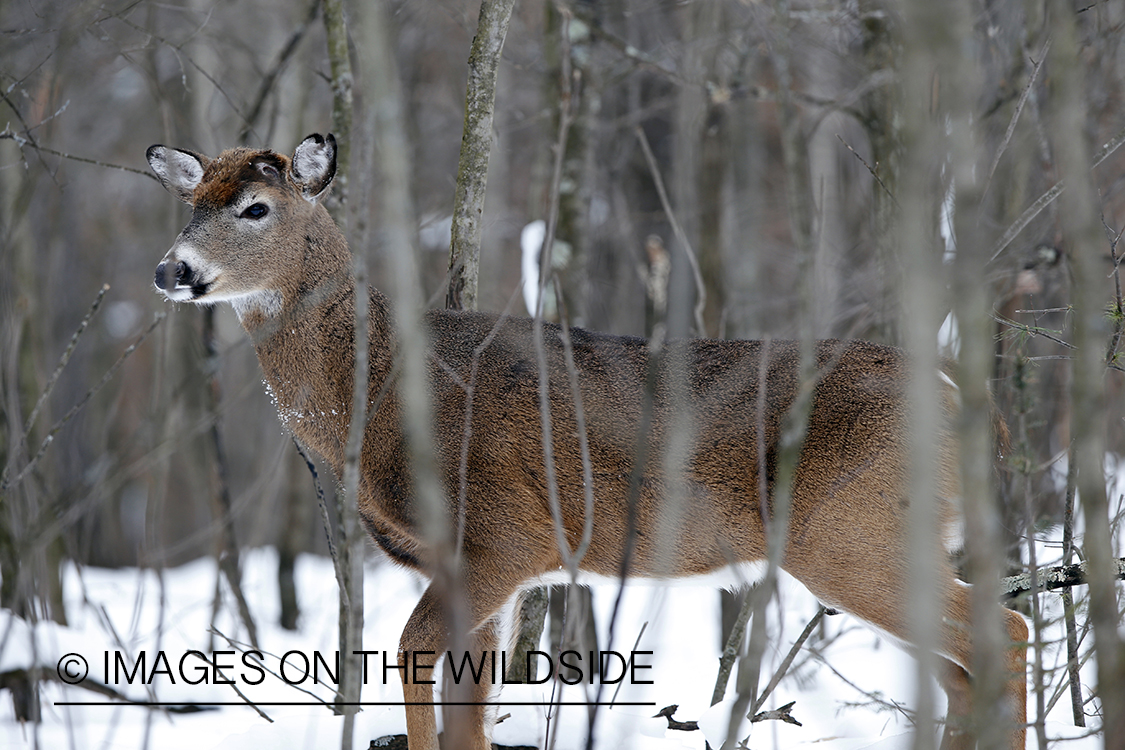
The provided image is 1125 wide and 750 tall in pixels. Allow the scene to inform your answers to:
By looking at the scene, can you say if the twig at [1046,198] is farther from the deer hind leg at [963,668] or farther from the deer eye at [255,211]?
the deer eye at [255,211]

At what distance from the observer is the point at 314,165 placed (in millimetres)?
4270

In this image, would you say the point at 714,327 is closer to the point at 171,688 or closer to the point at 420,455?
the point at 171,688

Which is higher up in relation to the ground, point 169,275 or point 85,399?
point 169,275

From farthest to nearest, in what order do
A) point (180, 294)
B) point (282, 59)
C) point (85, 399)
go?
1. point (282, 59)
2. point (180, 294)
3. point (85, 399)

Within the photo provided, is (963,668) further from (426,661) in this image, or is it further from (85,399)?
(85,399)

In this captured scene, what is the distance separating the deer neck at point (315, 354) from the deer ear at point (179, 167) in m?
0.59

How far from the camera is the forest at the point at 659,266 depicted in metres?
2.27

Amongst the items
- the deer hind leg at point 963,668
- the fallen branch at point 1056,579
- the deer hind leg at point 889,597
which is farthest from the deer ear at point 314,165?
the fallen branch at point 1056,579

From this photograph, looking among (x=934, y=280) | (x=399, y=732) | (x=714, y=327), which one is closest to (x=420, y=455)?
(x=934, y=280)

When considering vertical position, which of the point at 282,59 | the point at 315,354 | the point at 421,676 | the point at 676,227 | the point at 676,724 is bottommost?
the point at 676,724

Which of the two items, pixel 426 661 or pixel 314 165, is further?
pixel 314 165

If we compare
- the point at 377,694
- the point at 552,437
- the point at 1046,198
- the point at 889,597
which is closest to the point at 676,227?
the point at 552,437

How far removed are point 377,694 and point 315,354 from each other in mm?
2062

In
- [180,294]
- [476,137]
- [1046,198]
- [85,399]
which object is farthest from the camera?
[476,137]
